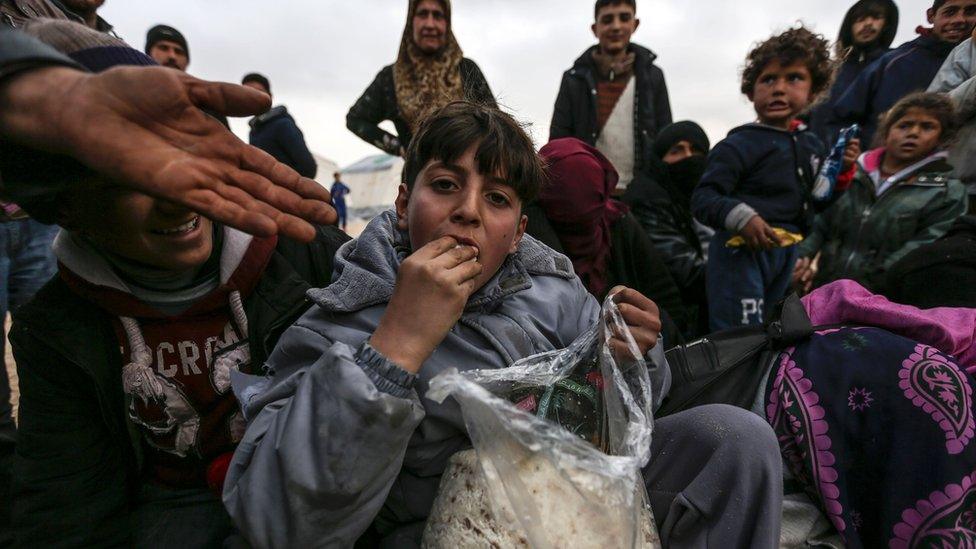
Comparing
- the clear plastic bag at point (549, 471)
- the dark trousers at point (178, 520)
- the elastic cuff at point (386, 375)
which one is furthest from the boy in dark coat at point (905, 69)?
the dark trousers at point (178, 520)

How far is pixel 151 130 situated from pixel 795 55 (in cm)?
320

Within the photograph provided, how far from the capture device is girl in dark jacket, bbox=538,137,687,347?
96.0 inches

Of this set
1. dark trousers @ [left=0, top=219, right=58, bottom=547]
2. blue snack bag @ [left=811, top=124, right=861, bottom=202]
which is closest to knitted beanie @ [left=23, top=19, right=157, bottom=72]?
Result: dark trousers @ [left=0, top=219, right=58, bottom=547]

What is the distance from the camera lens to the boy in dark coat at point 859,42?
3908mm

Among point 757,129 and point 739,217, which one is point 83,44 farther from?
point 757,129

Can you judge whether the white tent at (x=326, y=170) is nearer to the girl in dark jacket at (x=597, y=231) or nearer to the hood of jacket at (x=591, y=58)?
the hood of jacket at (x=591, y=58)

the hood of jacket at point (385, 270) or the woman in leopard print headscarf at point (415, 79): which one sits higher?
the woman in leopard print headscarf at point (415, 79)

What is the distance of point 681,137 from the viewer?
3559mm

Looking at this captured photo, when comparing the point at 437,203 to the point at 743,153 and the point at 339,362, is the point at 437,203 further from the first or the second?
the point at 743,153

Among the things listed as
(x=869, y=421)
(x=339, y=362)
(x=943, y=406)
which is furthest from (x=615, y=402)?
(x=943, y=406)

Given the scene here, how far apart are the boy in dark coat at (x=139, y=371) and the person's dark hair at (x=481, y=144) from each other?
503 millimetres

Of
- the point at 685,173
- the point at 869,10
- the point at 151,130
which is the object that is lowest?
the point at 151,130

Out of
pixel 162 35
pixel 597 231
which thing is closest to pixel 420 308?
pixel 597 231

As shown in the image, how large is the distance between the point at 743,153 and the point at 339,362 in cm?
273
